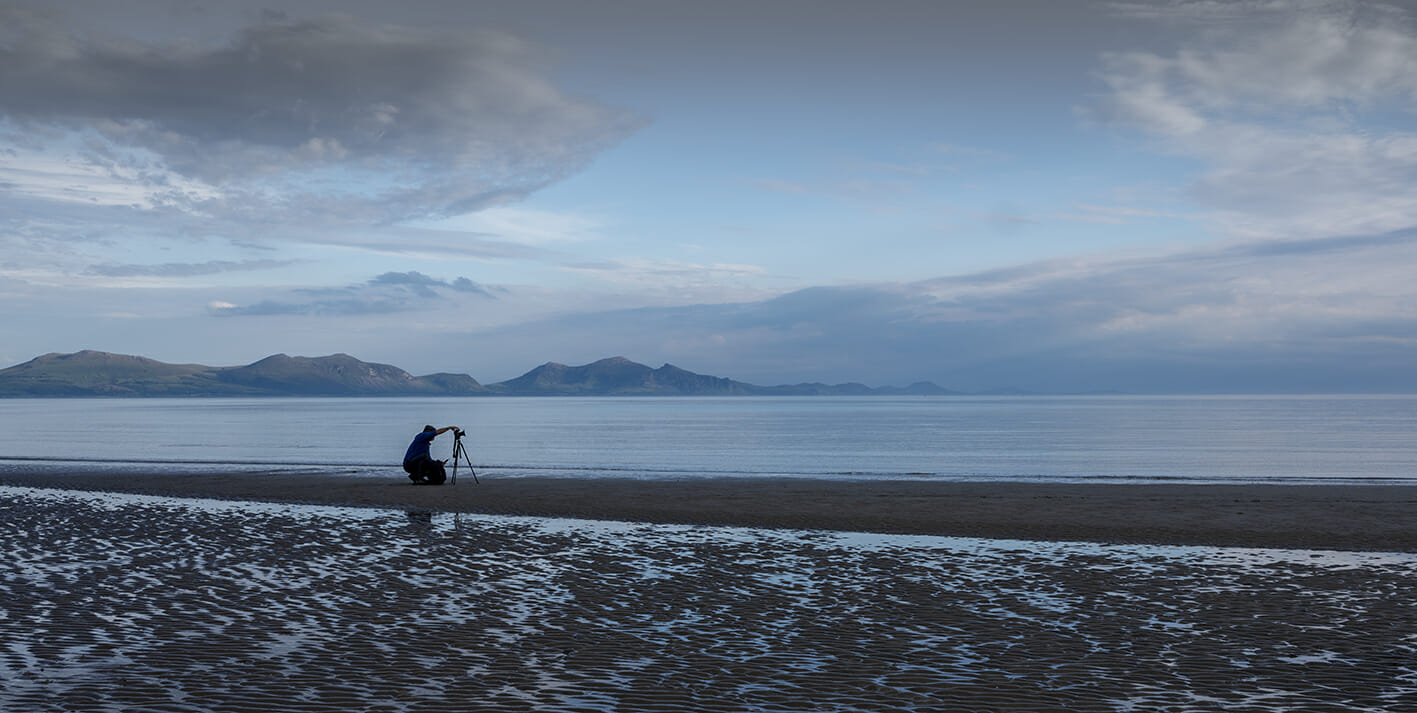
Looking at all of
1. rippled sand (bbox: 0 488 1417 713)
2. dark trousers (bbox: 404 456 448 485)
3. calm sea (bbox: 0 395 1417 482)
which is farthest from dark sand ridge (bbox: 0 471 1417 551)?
calm sea (bbox: 0 395 1417 482)

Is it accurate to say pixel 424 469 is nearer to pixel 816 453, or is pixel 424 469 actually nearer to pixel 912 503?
pixel 912 503

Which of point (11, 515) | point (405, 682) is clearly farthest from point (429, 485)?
point (405, 682)

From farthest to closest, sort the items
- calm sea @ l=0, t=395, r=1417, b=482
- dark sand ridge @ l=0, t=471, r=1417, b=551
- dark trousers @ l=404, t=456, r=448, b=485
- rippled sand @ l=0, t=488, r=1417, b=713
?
calm sea @ l=0, t=395, r=1417, b=482 → dark trousers @ l=404, t=456, r=448, b=485 → dark sand ridge @ l=0, t=471, r=1417, b=551 → rippled sand @ l=0, t=488, r=1417, b=713

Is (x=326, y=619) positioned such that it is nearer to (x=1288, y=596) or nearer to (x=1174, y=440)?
(x=1288, y=596)

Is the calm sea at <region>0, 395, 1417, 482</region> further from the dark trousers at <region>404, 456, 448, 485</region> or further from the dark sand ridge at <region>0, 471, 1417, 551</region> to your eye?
the dark trousers at <region>404, 456, 448, 485</region>

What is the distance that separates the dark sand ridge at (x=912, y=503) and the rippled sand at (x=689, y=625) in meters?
3.05

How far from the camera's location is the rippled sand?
9297 millimetres

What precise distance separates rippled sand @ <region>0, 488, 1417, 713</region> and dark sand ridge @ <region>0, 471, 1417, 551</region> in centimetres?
305

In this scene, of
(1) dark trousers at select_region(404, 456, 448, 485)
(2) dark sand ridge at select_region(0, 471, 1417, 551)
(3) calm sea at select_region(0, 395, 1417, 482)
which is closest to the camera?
(2) dark sand ridge at select_region(0, 471, 1417, 551)

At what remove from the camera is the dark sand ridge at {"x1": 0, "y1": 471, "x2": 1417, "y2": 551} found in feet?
75.2

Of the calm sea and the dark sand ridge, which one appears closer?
the dark sand ridge

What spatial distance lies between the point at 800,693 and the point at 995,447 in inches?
2403

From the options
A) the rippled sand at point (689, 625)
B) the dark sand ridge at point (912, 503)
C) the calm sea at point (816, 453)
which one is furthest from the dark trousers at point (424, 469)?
the rippled sand at point (689, 625)

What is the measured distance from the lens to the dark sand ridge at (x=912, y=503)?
75.2 feet
